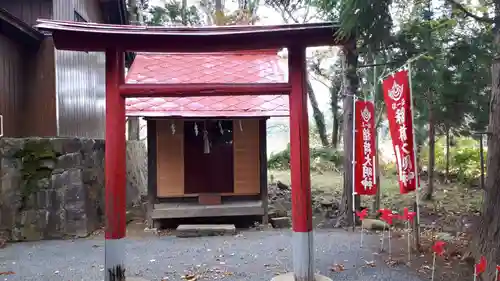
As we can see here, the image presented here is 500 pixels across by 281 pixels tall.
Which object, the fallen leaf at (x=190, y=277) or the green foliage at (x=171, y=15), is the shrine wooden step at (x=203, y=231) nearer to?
the fallen leaf at (x=190, y=277)

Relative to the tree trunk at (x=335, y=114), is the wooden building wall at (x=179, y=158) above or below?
below

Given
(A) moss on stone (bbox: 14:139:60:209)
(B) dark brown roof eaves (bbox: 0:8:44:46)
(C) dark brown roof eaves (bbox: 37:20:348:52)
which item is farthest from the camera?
(A) moss on stone (bbox: 14:139:60:209)

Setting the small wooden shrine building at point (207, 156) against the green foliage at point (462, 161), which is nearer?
the small wooden shrine building at point (207, 156)

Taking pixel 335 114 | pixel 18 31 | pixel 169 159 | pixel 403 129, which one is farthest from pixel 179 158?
pixel 335 114

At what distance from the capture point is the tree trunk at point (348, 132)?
30.1 feet

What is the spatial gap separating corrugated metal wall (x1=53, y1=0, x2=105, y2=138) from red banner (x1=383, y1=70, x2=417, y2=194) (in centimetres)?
686

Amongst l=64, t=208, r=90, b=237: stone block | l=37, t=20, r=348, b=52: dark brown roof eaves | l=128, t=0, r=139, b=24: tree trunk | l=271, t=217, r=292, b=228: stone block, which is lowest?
l=271, t=217, r=292, b=228: stone block

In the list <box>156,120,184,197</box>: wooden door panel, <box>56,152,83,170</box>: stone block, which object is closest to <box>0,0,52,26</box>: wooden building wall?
<box>56,152,83,170</box>: stone block

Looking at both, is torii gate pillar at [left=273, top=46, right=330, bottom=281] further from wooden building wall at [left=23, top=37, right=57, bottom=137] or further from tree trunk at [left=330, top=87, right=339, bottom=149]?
tree trunk at [left=330, top=87, right=339, bottom=149]

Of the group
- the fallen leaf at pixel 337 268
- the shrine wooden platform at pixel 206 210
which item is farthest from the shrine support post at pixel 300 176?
the shrine wooden platform at pixel 206 210

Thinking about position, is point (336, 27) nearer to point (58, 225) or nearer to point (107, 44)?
point (107, 44)

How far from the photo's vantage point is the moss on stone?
27.7ft

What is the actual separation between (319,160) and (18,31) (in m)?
13.6

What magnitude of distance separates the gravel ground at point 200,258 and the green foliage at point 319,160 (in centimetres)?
1008
